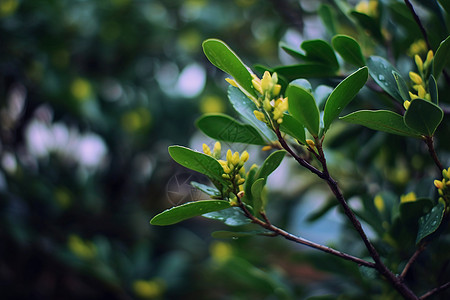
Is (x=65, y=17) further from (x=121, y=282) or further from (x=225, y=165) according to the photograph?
(x=225, y=165)

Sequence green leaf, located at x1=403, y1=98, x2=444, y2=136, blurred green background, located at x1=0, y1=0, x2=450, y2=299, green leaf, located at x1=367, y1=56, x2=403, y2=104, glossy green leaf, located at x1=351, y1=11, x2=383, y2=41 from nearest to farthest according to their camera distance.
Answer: green leaf, located at x1=403, y1=98, x2=444, y2=136
green leaf, located at x1=367, y1=56, x2=403, y2=104
glossy green leaf, located at x1=351, y1=11, x2=383, y2=41
blurred green background, located at x1=0, y1=0, x2=450, y2=299

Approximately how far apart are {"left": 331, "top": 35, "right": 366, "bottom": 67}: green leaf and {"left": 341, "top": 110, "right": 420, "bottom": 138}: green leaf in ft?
0.38

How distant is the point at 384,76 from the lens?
1.62ft

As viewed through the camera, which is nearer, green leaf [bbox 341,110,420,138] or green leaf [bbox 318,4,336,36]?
green leaf [bbox 341,110,420,138]

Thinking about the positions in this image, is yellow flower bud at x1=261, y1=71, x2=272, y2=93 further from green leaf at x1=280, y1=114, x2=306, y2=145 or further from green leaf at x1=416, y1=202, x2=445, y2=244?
green leaf at x1=416, y1=202, x2=445, y2=244

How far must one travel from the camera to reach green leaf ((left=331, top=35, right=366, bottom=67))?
19.9 inches

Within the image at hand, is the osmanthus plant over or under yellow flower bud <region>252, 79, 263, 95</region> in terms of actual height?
under

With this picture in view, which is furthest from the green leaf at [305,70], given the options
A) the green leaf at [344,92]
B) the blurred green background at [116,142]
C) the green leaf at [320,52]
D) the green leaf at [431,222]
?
the blurred green background at [116,142]

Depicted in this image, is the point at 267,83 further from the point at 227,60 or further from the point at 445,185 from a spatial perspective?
the point at 445,185

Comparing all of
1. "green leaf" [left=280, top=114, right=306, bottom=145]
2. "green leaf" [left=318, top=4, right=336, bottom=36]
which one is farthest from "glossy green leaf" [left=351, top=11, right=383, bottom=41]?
"green leaf" [left=280, top=114, right=306, bottom=145]

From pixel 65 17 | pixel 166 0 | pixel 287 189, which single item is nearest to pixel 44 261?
pixel 65 17

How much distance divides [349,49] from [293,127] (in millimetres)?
165

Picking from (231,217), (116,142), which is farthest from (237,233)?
(116,142)

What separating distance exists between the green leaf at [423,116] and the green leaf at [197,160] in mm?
204
